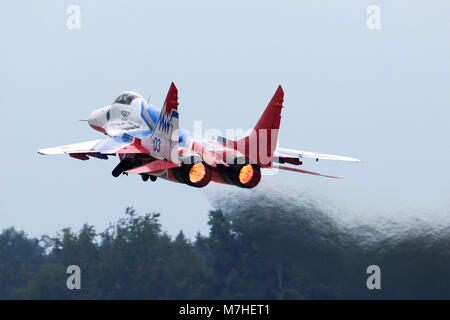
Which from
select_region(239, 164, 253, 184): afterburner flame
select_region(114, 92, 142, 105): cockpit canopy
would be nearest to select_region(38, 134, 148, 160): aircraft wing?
select_region(114, 92, 142, 105): cockpit canopy

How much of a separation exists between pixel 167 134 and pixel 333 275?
9.35 meters

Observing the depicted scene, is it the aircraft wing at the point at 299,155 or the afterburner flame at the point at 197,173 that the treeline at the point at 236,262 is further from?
the afterburner flame at the point at 197,173

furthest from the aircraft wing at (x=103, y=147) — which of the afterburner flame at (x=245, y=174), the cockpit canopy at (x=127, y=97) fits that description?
the afterburner flame at (x=245, y=174)

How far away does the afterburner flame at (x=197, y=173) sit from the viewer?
3569 cm

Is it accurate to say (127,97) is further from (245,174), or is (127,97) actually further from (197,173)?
(245,174)

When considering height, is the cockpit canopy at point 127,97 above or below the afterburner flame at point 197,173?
above

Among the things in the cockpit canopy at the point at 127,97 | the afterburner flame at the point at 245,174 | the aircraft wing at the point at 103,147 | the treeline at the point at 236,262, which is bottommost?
the treeline at the point at 236,262

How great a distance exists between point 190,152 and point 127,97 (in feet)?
20.5

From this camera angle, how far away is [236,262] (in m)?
51.5

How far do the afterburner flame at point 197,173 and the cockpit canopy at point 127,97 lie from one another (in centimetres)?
611

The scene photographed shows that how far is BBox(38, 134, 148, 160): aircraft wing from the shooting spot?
37750 mm

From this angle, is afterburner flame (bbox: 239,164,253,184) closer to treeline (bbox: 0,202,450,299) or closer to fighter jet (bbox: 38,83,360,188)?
fighter jet (bbox: 38,83,360,188)

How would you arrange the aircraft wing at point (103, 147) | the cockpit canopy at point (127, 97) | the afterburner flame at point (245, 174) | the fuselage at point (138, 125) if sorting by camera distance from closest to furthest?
the afterburner flame at point (245, 174) < the fuselage at point (138, 125) < the aircraft wing at point (103, 147) < the cockpit canopy at point (127, 97)
